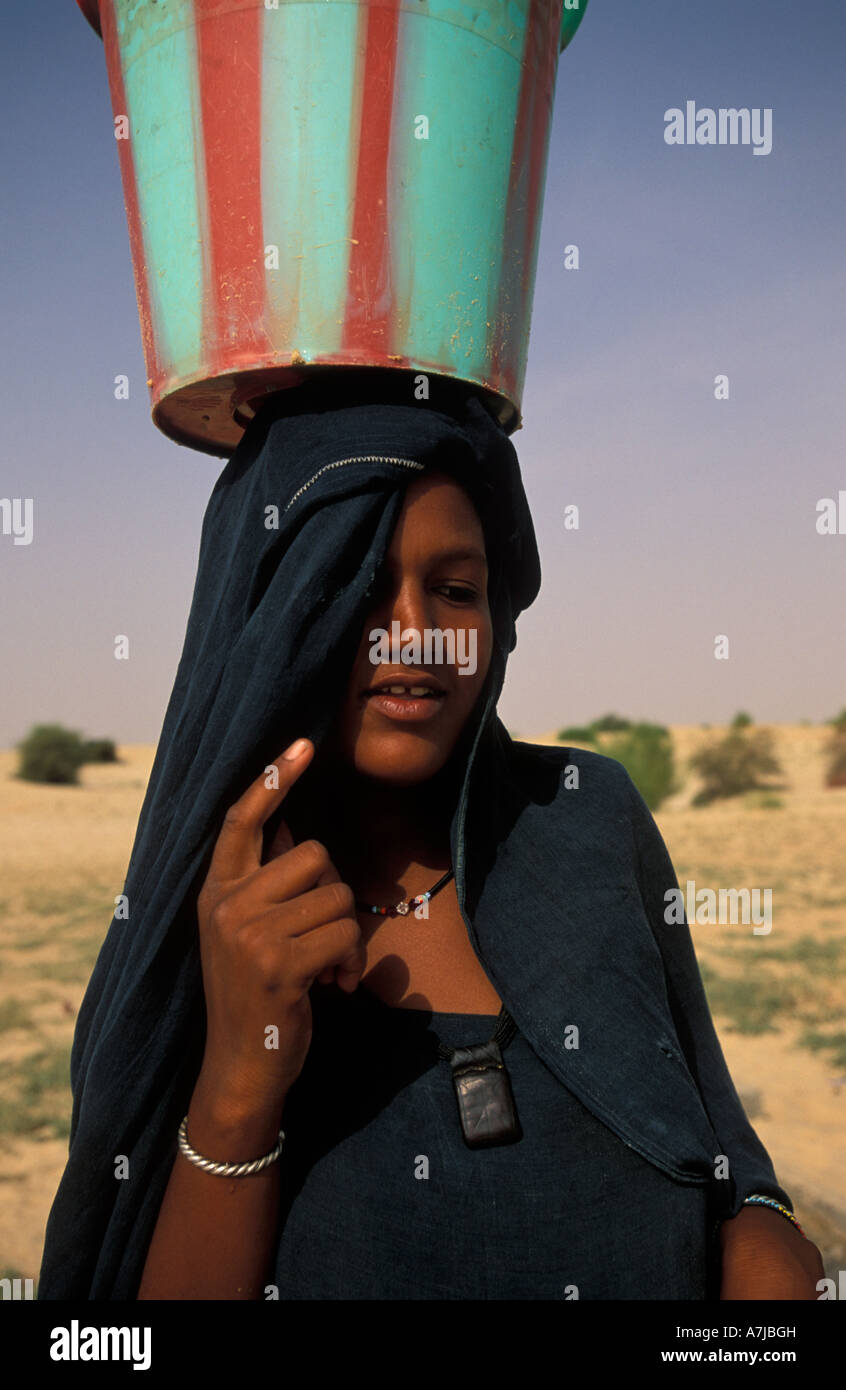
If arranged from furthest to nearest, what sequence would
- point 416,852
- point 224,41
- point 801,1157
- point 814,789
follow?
point 814,789
point 801,1157
point 416,852
point 224,41

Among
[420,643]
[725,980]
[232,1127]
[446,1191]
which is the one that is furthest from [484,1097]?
[725,980]

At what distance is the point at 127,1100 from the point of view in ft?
4.97

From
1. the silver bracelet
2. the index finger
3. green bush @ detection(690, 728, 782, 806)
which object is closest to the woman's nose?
the index finger

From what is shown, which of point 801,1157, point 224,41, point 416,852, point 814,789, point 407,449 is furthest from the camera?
point 814,789

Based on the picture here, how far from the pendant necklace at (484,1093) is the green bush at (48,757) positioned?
2922cm

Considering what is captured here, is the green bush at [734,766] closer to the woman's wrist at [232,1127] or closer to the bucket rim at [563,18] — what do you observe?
the bucket rim at [563,18]

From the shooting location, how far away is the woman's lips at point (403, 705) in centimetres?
159

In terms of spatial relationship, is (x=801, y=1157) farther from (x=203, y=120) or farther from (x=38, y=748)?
(x=38, y=748)

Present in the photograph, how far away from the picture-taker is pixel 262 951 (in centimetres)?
139

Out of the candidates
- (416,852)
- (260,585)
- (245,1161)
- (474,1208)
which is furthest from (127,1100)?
(260,585)
